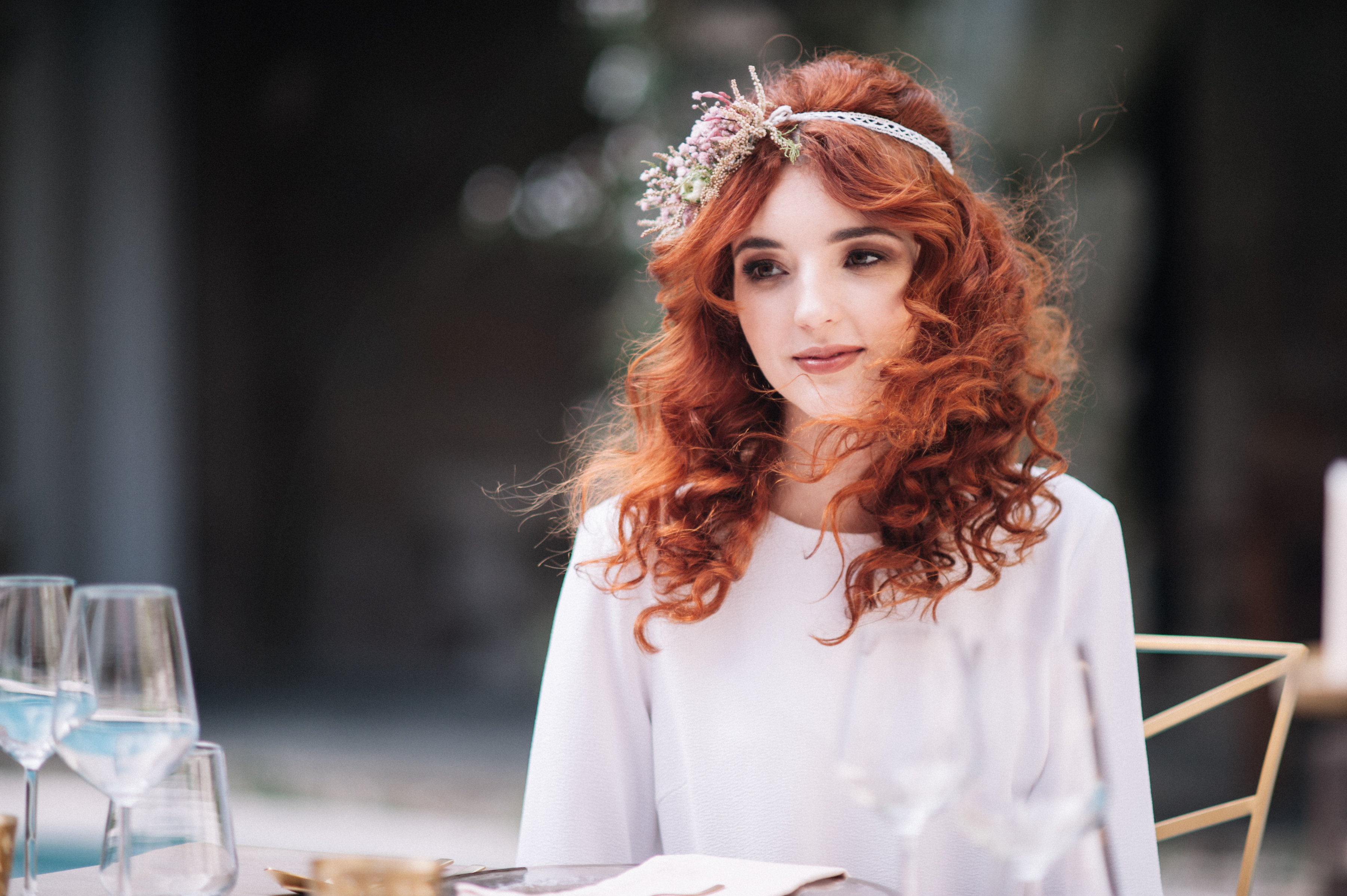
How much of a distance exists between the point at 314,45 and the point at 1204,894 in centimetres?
542

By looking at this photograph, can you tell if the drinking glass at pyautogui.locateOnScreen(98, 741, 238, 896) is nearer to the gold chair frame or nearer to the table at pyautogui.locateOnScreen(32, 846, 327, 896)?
the table at pyautogui.locateOnScreen(32, 846, 327, 896)

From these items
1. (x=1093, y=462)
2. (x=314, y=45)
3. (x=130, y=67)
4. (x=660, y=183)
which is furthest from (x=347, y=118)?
(x=660, y=183)

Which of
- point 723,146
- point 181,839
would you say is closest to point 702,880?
point 181,839

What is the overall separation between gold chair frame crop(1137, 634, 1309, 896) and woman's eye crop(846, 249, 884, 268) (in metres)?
0.54

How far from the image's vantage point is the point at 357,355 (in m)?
6.25

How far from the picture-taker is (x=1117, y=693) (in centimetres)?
130

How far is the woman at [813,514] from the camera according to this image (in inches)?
53.1

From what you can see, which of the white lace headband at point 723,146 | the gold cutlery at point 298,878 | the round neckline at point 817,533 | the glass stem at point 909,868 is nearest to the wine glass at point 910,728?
the glass stem at point 909,868

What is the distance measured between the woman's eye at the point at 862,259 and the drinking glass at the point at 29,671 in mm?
857

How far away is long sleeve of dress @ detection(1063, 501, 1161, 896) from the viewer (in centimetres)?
122

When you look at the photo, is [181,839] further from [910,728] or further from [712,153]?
[712,153]

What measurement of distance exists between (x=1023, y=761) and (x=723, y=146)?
938mm

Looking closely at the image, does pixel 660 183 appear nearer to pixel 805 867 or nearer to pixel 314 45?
pixel 805 867

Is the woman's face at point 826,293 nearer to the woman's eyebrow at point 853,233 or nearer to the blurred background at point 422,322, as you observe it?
the woman's eyebrow at point 853,233
